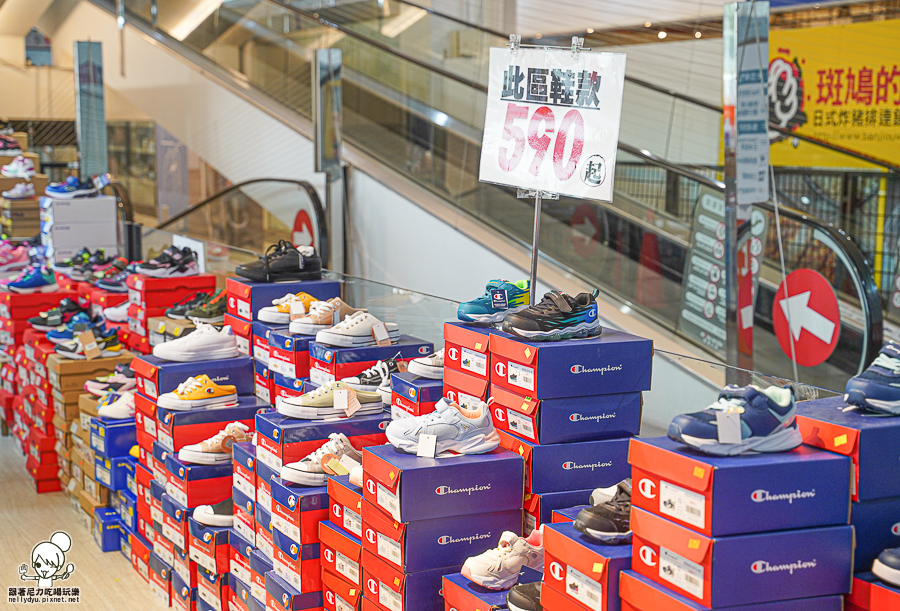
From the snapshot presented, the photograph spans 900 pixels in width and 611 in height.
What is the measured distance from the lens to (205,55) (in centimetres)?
817

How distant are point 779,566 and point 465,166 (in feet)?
14.5

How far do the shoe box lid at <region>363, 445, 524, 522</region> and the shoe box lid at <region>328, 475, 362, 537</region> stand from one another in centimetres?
13

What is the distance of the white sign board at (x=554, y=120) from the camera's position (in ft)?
8.23

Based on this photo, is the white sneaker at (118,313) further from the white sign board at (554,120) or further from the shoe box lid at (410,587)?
the shoe box lid at (410,587)

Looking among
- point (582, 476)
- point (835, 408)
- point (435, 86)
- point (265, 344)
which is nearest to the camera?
point (835, 408)

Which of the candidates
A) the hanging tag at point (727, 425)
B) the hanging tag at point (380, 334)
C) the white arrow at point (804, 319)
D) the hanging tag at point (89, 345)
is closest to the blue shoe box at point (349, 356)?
the hanging tag at point (380, 334)

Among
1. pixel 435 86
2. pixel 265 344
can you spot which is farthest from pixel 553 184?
pixel 435 86

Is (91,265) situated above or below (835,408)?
below

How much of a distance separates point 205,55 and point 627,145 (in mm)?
4610

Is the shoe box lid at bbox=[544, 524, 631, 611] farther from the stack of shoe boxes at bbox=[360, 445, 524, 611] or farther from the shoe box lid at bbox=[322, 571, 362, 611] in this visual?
the shoe box lid at bbox=[322, 571, 362, 611]

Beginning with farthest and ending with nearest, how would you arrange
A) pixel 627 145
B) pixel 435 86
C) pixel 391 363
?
pixel 435 86, pixel 627 145, pixel 391 363

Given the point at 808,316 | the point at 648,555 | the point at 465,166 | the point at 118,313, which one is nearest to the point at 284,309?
the point at 118,313

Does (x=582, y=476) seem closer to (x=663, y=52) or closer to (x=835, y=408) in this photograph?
(x=835, y=408)

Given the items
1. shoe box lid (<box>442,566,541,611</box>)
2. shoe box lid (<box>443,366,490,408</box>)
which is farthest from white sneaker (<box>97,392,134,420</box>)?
shoe box lid (<box>442,566,541,611</box>)
